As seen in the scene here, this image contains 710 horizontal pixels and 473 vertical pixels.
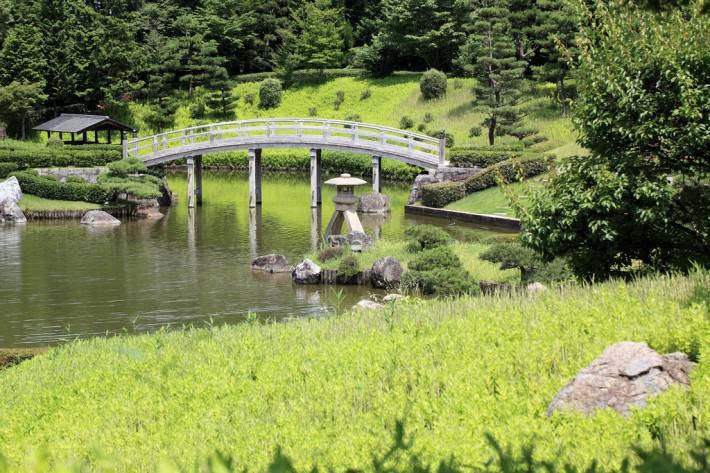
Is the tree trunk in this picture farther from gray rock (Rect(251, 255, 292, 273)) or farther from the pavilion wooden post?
gray rock (Rect(251, 255, 292, 273))

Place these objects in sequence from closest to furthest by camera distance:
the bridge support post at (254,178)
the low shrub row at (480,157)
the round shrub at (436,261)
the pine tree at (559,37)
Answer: the round shrub at (436,261), the low shrub row at (480,157), the bridge support post at (254,178), the pine tree at (559,37)

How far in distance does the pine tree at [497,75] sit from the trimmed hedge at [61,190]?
55.8ft

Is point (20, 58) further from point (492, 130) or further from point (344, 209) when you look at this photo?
point (344, 209)

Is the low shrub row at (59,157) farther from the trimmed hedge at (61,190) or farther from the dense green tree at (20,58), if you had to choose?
the dense green tree at (20,58)

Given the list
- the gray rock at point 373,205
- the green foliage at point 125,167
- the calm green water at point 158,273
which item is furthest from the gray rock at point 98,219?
the gray rock at point 373,205

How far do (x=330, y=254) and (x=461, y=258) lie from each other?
10.5 feet

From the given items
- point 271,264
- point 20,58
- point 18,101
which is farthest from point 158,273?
point 20,58

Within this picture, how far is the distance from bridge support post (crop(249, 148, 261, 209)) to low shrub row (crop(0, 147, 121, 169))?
18.6 ft

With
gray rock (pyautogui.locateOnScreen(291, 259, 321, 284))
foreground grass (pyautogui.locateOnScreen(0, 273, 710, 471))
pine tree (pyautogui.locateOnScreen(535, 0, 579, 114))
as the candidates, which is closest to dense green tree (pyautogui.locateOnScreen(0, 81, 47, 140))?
pine tree (pyautogui.locateOnScreen(535, 0, 579, 114))

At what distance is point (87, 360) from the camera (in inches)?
405

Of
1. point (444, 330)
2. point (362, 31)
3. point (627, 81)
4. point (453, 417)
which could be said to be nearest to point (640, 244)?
point (627, 81)

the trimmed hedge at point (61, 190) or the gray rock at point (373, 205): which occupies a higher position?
the trimmed hedge at point (61, 190)

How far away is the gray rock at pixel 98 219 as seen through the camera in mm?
29955

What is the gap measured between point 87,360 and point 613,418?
644 centimetres
